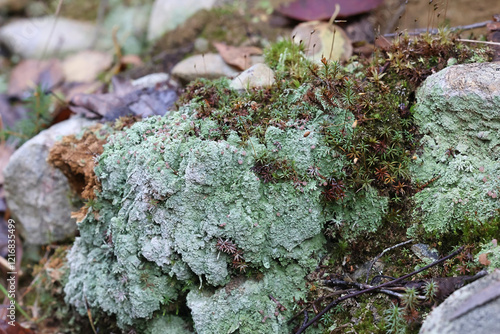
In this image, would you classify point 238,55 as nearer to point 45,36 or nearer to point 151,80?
point 151,80

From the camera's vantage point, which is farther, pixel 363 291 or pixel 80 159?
pixel 80 159

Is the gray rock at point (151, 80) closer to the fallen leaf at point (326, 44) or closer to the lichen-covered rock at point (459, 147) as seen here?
the fallen leaf at point (326, 44)

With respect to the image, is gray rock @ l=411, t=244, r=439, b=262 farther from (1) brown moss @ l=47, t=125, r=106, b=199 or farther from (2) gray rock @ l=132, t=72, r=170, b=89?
(2) gray rock @ l=132, t=72, r=170, b=89

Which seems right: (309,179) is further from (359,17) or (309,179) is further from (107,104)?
(359,17)

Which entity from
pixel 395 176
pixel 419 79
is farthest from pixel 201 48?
pixel 395 176

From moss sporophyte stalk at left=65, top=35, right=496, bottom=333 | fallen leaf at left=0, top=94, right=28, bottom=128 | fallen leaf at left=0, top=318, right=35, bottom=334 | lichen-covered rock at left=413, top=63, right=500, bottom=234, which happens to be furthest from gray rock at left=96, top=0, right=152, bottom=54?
lichen-covered rock at left=413, top=63, right=500, bottom=234

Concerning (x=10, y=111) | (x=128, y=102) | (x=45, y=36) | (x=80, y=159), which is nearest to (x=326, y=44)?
(x=128, y=102)

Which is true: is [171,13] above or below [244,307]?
above

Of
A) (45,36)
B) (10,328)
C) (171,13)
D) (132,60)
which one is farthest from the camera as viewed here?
(45,36)
